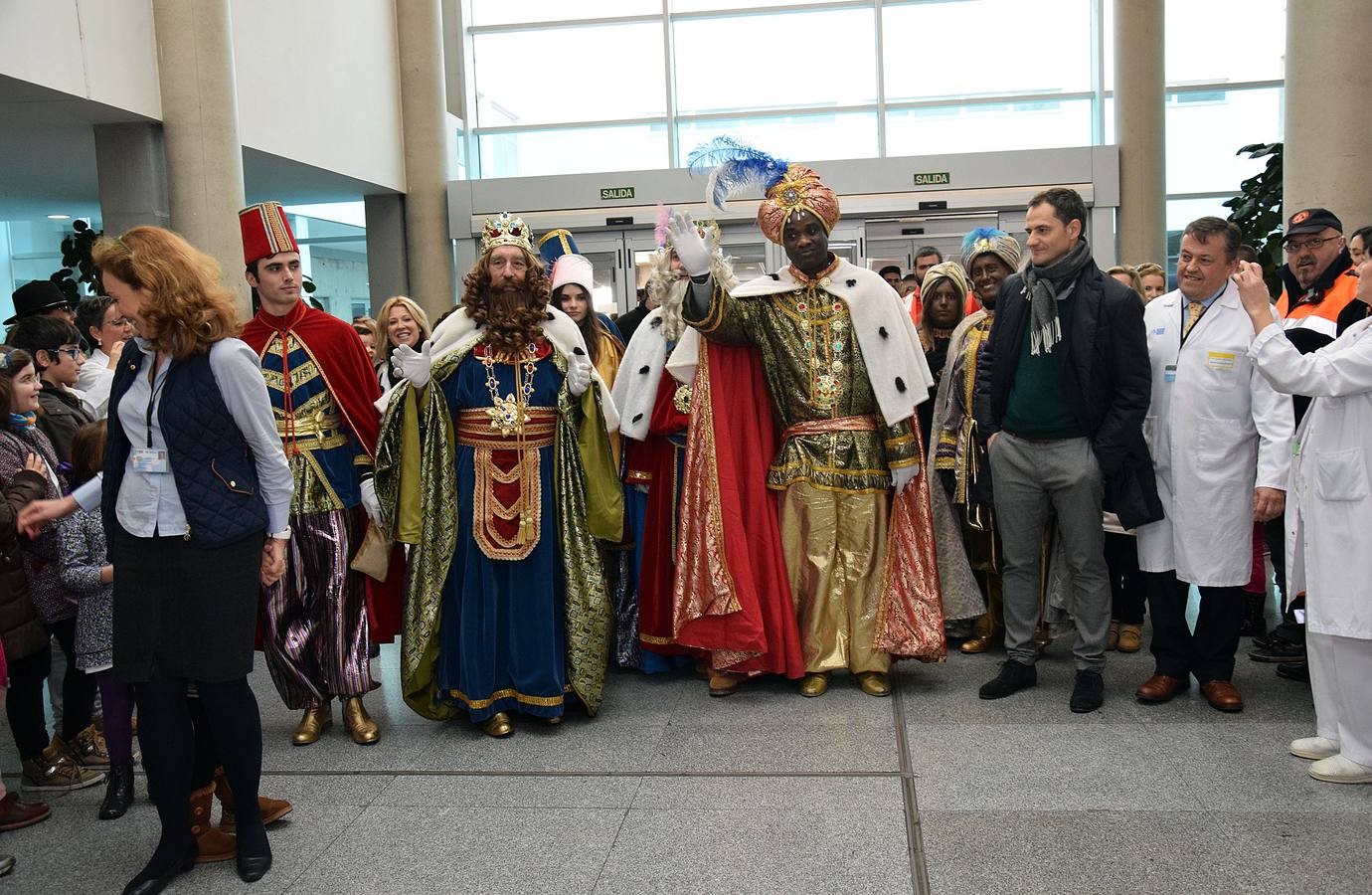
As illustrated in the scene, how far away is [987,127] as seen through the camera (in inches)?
492

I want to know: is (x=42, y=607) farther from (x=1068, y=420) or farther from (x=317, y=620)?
(x=1068, y=420)

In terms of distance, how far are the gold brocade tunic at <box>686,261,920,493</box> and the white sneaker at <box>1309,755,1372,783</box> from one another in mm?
1615

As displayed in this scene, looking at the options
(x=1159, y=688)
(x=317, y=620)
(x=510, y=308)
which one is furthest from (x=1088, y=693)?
(x=317, y=620)

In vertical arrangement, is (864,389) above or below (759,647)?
above

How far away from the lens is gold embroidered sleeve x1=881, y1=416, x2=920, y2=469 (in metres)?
4.25

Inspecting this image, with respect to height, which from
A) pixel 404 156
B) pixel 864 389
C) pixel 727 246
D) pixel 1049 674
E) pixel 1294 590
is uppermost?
pixel 404 156

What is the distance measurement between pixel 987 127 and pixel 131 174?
8.62 meters

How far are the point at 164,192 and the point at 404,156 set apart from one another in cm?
469

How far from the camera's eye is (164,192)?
757cm

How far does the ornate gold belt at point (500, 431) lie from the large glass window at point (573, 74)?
31.5 feet

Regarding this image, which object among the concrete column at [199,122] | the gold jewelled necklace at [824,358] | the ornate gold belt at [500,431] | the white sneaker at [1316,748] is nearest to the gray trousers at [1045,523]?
the gold jewelled necklace at [824,358]

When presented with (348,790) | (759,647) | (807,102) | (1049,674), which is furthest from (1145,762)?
(807,102)

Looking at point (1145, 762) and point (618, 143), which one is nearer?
point (1145, 762)

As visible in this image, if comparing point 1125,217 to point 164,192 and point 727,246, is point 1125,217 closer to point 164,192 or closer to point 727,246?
point 727,246
